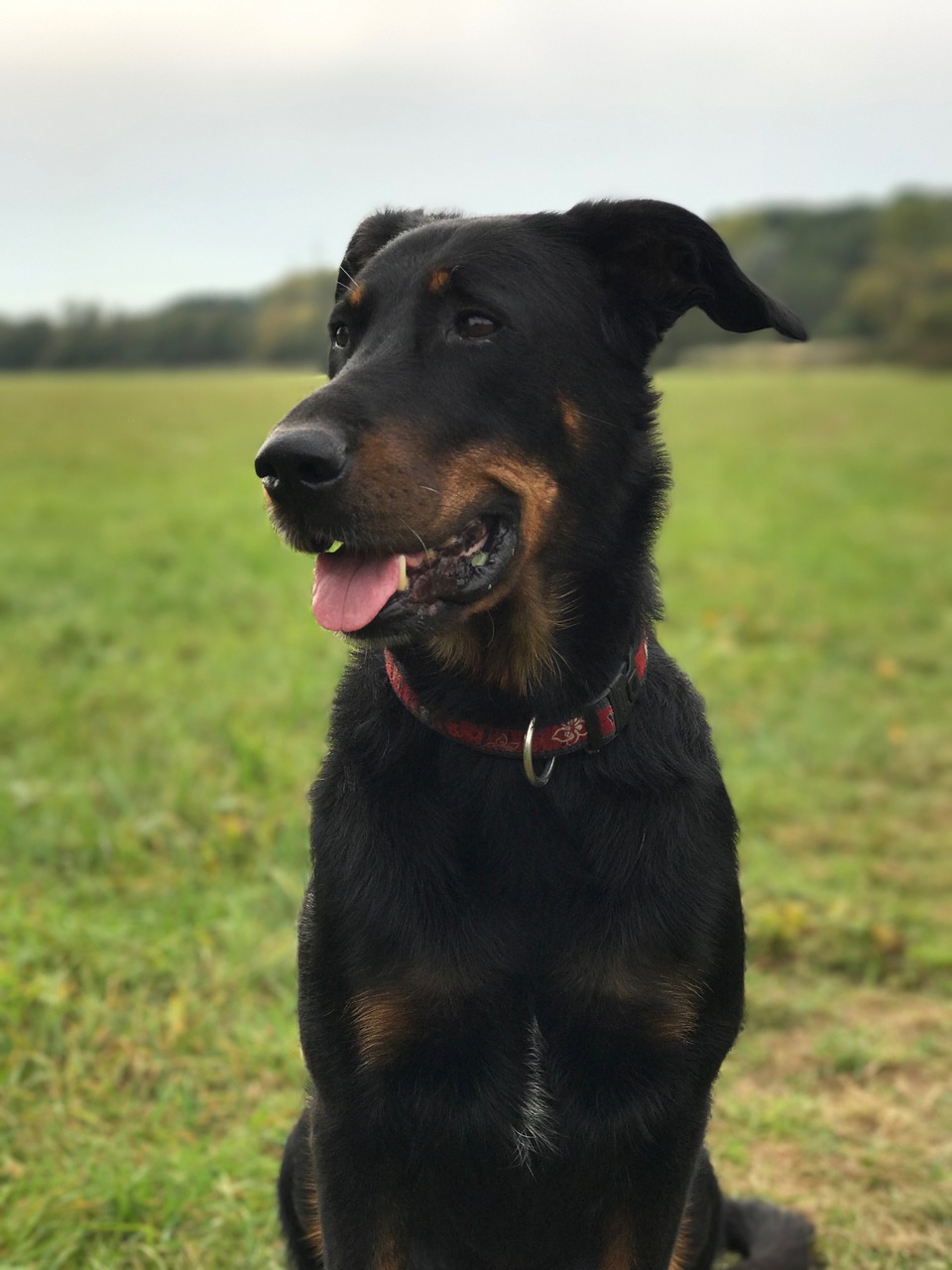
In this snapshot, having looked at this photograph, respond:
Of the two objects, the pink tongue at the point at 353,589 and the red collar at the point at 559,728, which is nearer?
the pink tongue at the point at 353,589

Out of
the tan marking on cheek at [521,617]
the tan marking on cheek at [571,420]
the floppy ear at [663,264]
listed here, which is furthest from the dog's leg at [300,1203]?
the floppy ear at [663,264]

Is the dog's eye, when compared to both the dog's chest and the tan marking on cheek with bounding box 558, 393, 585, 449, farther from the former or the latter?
the dog's chest

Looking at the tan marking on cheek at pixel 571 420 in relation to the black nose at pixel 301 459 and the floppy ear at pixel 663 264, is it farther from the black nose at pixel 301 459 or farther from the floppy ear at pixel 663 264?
the black nose at pixel 301 459

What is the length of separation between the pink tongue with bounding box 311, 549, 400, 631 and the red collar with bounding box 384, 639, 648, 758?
27 centimetres

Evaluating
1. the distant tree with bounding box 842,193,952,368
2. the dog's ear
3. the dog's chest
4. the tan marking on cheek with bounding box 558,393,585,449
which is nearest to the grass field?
the dog's ear

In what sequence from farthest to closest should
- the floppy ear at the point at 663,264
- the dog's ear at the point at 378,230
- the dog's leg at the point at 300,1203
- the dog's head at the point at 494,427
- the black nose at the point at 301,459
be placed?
the dog's ear at the point at 378,230 → the dog's leg at the point at 300,1203 → the floppy ear at the point at 663,264 → the dog's head at the point at 494,427 → the black nose at the point at 301,459

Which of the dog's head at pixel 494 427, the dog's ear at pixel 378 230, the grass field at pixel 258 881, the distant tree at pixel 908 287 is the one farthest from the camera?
the distant tree at pixel 908 287

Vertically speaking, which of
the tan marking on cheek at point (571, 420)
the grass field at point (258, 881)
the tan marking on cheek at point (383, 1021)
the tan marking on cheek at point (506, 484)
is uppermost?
the tan marking on cheek at point (571, 420)

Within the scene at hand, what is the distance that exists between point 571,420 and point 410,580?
481 millimetres

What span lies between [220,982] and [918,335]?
50.6 meters

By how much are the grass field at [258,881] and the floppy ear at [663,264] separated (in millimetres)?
1233

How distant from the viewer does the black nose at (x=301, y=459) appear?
2.20m

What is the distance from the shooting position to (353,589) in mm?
2379

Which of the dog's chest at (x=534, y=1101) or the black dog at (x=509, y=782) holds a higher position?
the black dog at (x=509, y=782)
